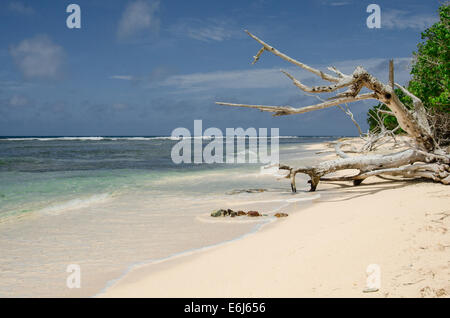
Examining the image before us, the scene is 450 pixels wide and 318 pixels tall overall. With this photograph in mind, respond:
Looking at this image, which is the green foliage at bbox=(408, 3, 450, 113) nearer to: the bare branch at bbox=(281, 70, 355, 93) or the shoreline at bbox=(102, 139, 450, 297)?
the bare branch at bbox=(281, 70, 355, 93)

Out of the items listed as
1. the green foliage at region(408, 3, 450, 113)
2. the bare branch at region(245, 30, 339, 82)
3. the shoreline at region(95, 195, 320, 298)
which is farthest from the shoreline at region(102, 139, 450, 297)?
the green foliage at region(408, 3, 450, 113)

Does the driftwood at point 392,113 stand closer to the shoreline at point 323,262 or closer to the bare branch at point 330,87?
the bare branch at point 330,87

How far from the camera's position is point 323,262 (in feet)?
10.4

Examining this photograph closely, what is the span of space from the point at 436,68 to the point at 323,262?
14.8 m

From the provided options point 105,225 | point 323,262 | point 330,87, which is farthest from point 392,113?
point 105,225

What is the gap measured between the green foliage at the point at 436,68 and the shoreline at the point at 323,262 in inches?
314

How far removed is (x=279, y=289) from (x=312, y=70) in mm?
5315

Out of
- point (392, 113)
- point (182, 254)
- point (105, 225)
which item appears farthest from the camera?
point (392, 113)

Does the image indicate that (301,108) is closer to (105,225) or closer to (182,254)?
(182,254)

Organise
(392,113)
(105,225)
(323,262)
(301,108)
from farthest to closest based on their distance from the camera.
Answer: (392,113) < (301,108) < (105,225) < (323,262)

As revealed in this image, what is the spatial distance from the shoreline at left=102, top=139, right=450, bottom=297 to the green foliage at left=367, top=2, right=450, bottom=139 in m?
7.98

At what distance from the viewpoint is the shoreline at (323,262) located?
8.86ft

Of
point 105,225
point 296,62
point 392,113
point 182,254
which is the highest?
point 296,62
